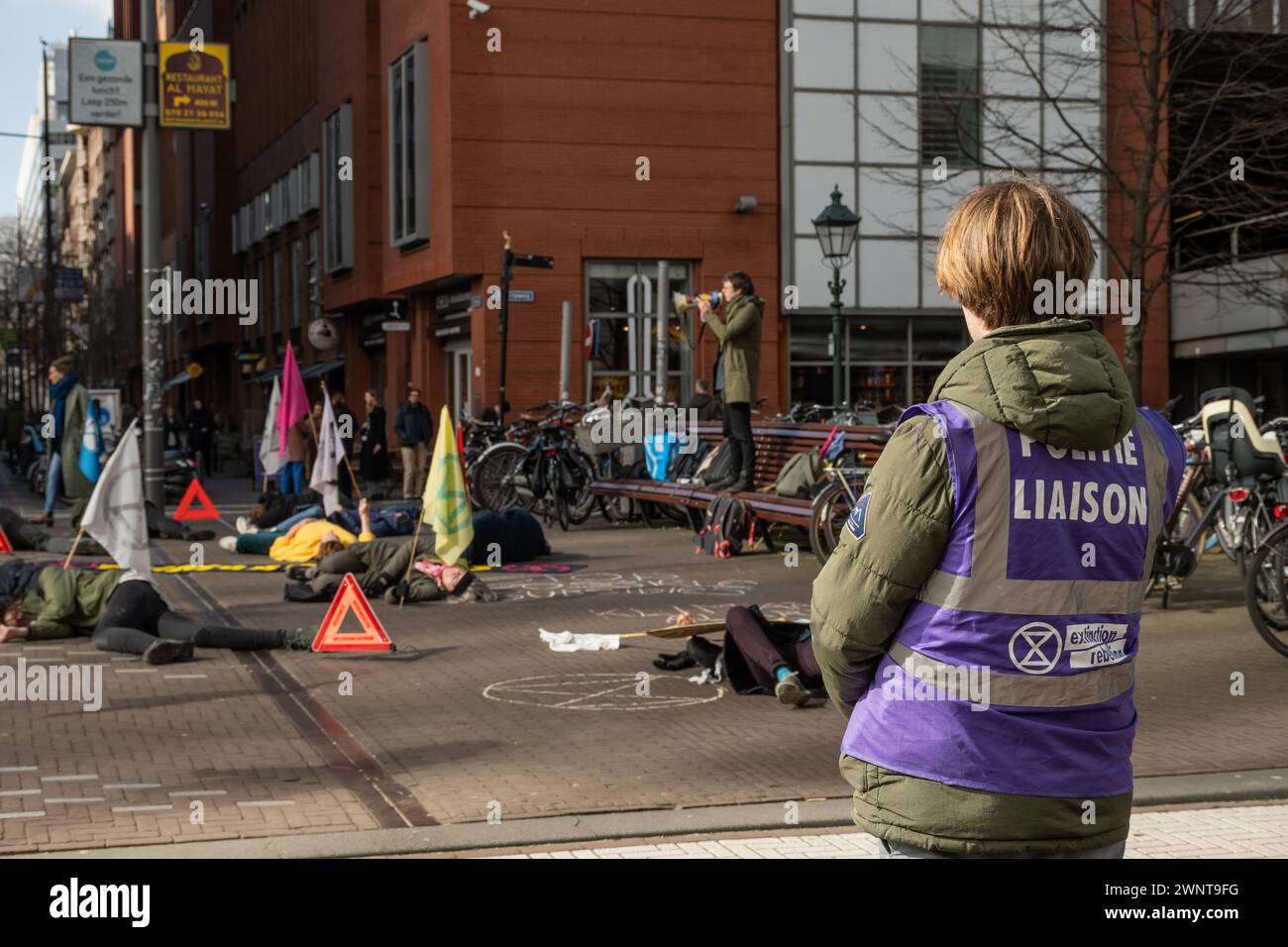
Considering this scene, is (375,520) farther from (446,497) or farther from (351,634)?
(351,634)

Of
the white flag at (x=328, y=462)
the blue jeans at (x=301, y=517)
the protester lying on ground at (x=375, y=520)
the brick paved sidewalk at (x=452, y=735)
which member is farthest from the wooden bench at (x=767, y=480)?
the white flag at (x=328, y=462)

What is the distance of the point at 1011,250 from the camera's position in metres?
2.63

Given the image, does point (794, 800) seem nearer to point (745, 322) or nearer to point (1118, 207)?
point (745, 322)

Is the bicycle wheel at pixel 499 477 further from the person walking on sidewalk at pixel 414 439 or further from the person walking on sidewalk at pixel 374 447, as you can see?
the person walking on sidewalk at pixel 374 447

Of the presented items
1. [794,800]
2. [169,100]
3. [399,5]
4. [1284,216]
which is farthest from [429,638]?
[399,5]

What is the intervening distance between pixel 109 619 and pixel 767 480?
8.52 meters

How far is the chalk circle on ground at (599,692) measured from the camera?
27.8ft

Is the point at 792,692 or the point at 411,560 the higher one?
the point at 411,560

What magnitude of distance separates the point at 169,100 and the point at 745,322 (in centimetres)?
993

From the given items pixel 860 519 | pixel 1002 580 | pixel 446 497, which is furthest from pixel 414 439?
pixel 1002 580

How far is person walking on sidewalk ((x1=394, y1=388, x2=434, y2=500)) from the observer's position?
89.5 ft

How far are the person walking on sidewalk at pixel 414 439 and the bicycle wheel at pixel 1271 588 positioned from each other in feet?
62.3
